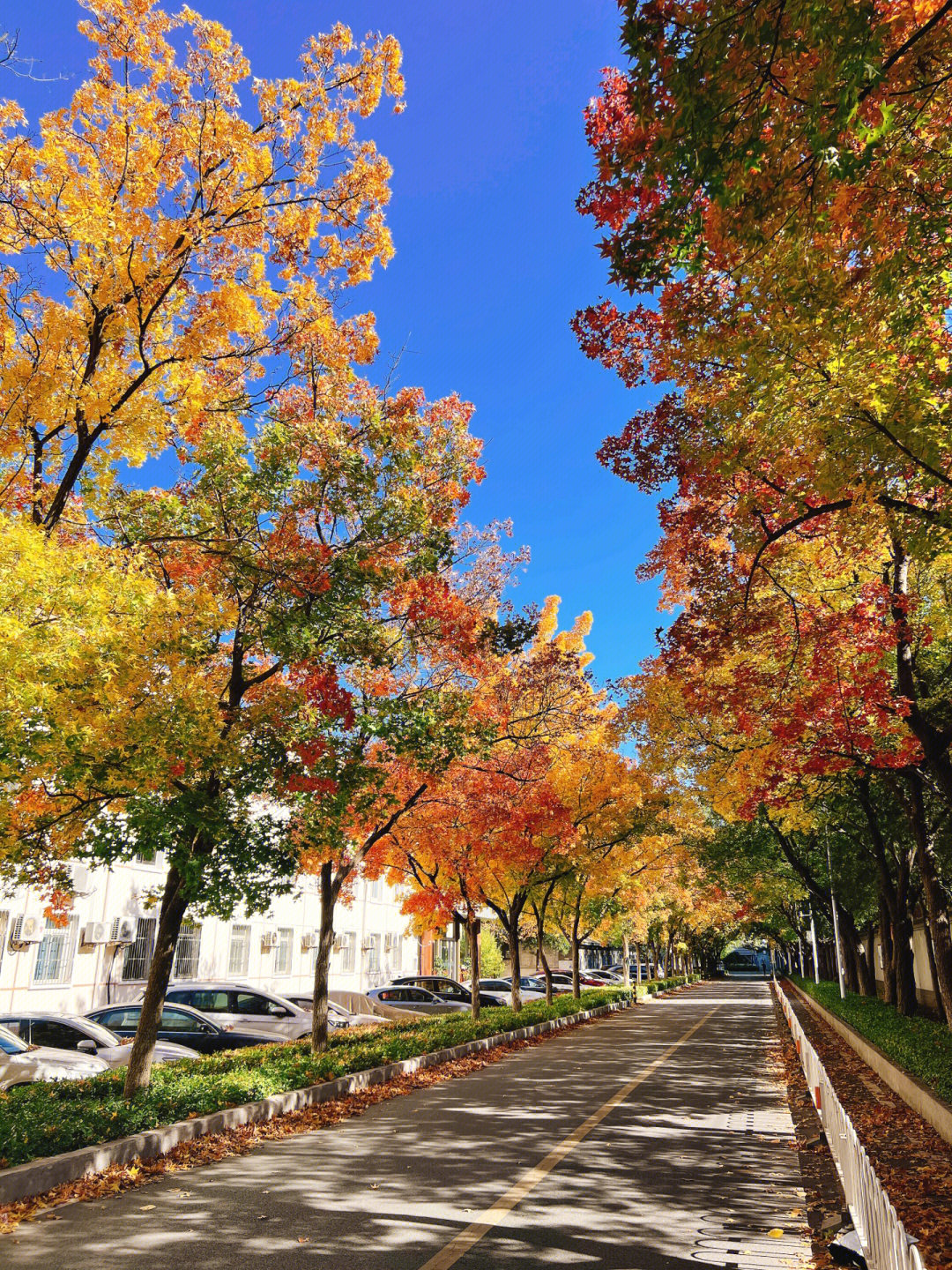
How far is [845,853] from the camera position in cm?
2755

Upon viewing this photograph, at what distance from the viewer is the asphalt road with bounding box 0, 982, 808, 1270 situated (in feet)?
17.4

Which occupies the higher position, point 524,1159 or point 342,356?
point 342,356

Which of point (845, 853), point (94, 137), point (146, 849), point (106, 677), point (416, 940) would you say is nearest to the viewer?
point (106, 677)

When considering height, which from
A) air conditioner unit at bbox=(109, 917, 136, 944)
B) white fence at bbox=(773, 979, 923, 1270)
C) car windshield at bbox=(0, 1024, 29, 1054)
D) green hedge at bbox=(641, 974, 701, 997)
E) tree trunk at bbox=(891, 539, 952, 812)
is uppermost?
tree trunk at bbox=(891, 539, 952, 812)

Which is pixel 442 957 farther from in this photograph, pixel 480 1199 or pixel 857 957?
pixel 480 1199

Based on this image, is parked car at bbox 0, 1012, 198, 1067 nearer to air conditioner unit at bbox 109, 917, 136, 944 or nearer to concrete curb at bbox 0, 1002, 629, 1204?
concrete curb at bbox 0, 1002, 629, 1204

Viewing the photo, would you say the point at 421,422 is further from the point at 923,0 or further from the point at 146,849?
the point at 923,0

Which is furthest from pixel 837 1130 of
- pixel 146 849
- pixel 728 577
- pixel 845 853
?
pixel 845 853

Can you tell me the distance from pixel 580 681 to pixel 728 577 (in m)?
8.11

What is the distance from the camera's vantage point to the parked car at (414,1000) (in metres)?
26.1

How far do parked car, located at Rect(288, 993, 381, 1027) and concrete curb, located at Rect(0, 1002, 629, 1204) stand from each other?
23.2ft

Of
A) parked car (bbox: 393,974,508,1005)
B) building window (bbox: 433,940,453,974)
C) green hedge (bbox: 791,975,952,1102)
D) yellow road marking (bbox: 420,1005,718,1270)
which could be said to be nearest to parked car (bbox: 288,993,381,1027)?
parked car (bbox: 393,974,508,1005)

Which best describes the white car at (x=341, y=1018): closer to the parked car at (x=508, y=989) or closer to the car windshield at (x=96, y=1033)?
the car windshield at (x=96, y=1033)

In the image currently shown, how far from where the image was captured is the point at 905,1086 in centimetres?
1095
